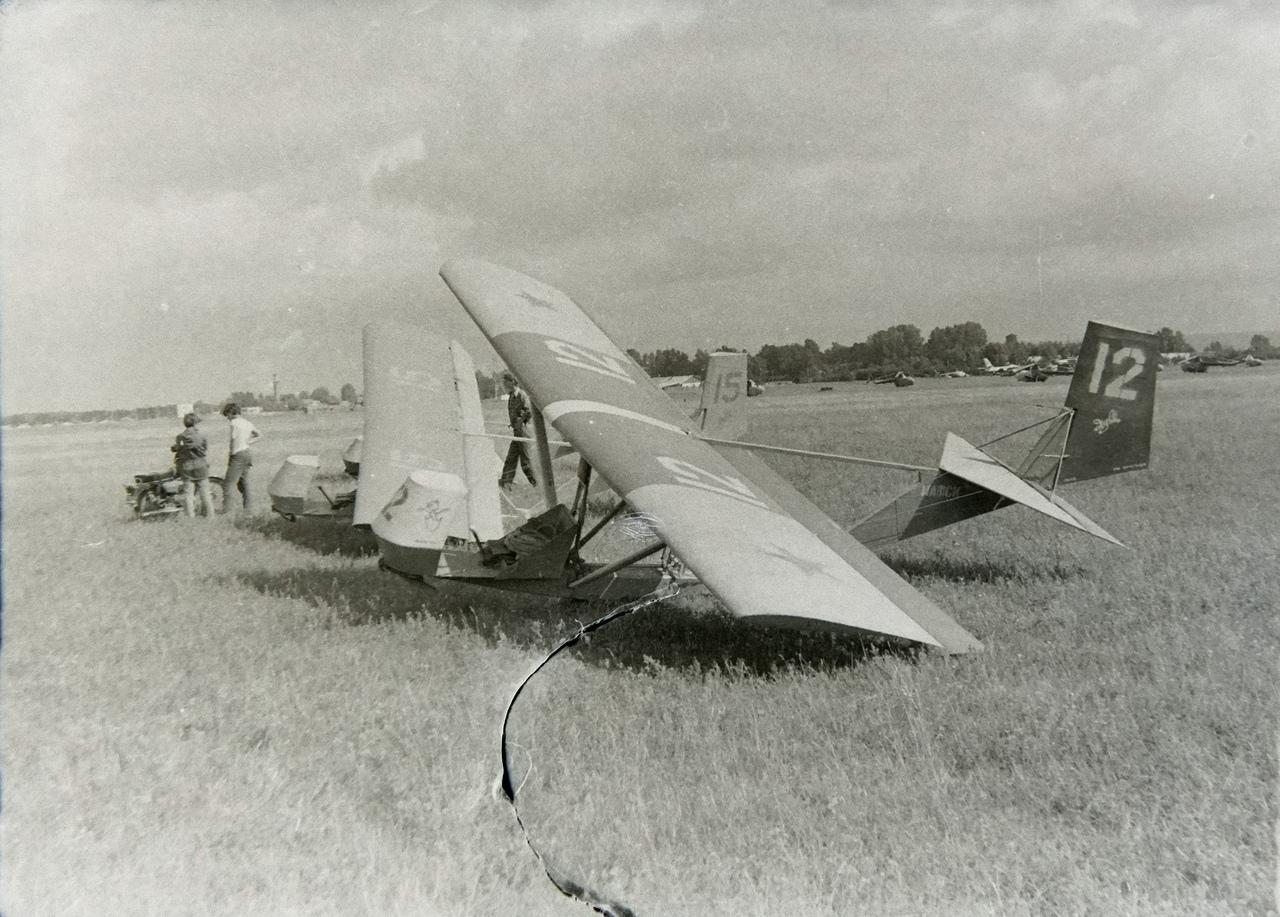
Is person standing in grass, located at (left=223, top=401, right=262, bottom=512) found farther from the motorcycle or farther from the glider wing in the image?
the glider wing

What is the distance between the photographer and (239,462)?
5941 mm

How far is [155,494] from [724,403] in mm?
4384

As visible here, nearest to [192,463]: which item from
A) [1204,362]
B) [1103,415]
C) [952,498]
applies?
[952,498]

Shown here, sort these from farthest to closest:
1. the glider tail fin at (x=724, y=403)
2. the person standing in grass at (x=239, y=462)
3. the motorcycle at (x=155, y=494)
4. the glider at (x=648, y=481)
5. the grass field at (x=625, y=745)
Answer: the glider tail fin at (x=724, y=403)
the person standing in grass at (x=239, y=462)
the motorcycle at (x=155, y=494)
the glider at (x=648, y=481)
the grass field at (x=625, y=745)

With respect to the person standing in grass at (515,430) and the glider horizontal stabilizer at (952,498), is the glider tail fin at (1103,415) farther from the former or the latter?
the person standing in grass at (515,430)

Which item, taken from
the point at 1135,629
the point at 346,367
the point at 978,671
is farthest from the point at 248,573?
the point at 1135,629

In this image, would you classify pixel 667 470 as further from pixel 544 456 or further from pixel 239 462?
pixel 239 462

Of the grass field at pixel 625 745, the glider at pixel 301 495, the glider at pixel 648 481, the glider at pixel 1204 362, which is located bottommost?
the grass field at pixel 625 745

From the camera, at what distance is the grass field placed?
203 centimetres

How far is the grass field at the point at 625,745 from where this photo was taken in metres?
2.03

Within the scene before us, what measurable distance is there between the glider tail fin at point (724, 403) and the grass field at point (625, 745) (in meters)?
2.94

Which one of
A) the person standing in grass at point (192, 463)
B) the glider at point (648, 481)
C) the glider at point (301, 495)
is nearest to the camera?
the glider at point (648, 481)

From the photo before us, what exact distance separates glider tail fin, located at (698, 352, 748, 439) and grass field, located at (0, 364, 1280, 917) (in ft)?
9.64

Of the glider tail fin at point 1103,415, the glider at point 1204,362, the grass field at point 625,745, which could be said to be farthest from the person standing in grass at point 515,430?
the glider at point 1204,362
